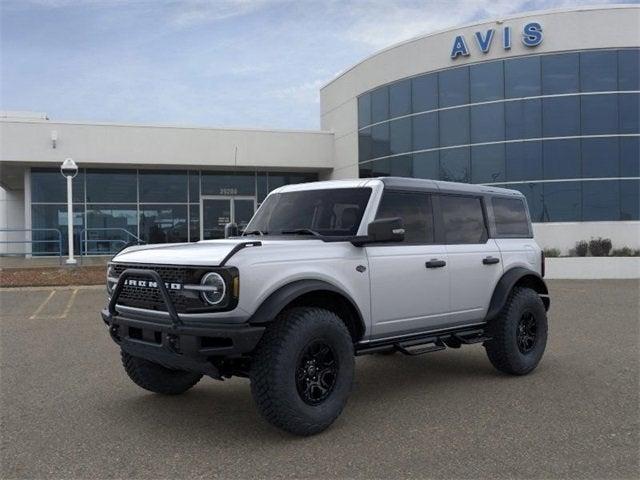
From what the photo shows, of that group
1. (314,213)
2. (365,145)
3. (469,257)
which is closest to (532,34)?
(365,145)

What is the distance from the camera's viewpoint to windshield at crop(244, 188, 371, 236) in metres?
5.41

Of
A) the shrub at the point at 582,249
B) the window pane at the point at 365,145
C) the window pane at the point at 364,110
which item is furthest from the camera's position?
the window pane at the point at 364,110

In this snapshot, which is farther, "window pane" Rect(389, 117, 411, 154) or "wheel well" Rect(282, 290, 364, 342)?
"window pane" Rect(389, 117, 411, 154)

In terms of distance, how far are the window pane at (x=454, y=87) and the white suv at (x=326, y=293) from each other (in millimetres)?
15872

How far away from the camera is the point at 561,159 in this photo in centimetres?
2025

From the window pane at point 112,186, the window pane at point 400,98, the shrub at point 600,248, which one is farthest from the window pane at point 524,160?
the window pane at point 112,186

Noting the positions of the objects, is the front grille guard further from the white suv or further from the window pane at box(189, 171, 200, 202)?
the window pane at box(189, 171, 200, 202)

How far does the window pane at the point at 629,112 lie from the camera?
65.3 feet

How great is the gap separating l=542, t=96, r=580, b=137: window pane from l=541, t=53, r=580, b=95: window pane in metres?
0.33

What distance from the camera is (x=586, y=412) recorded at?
16.6ft

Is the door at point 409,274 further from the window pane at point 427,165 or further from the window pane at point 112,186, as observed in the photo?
the window pane at point 112,186

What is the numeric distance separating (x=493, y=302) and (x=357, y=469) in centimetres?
287

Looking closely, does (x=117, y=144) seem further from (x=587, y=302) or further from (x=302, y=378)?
(x=302, y=378)

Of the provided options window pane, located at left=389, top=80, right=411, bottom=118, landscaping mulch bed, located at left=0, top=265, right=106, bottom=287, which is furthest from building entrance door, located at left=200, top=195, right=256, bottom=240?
landscaping mulch bed, located at left=0, top=265, right=106, bottom=287
